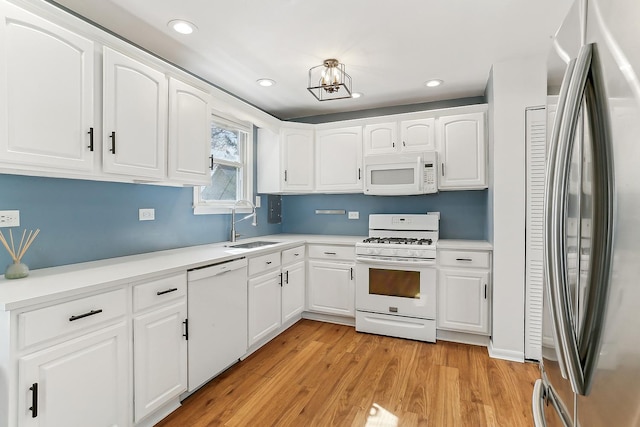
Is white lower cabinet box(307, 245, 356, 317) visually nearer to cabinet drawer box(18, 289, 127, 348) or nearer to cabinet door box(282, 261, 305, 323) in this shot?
cabinet door box(282, 261, 305, 323)

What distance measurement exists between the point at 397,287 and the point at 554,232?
2.59m

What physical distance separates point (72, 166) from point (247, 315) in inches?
62.4

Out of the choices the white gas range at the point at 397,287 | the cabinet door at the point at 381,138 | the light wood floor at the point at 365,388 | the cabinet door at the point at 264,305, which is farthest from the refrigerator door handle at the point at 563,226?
the cabinet door at the point at 381,138

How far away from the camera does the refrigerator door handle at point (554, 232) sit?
25.3 inches

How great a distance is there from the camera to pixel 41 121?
158 cm

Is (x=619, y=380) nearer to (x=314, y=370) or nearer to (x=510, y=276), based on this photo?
(x=314, y=370)

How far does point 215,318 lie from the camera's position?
2.28m

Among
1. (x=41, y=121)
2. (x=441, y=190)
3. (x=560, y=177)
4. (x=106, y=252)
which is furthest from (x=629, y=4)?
(x=441, y=190)

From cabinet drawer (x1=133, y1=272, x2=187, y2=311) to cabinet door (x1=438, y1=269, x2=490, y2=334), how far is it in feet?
7.43

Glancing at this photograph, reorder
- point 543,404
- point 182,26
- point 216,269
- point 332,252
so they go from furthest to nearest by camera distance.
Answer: point 332,252, point 216,269, point 182,26, point 543,404

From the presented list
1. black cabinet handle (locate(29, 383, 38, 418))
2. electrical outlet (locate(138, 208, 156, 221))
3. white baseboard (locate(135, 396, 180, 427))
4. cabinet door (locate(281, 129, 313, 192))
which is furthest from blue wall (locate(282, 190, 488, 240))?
black cabinet handle (locate(29, 383, 38, 418))

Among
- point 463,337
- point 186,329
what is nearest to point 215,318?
point 186,329

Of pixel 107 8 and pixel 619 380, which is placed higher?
pixel 107 8

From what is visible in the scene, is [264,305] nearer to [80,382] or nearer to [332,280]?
[332,280]
